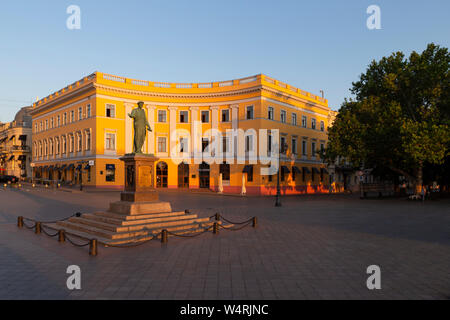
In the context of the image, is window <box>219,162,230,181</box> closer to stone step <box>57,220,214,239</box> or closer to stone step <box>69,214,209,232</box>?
stone step <box>69,214,209,232</box>

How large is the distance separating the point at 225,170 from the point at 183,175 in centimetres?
671

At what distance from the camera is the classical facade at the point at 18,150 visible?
6294cm

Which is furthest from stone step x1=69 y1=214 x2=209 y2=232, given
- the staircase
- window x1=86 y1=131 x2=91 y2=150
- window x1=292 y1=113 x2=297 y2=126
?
window x1=292 y1=113 x2=297 y2=126

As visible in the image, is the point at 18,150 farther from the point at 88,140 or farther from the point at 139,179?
the point at 139,179

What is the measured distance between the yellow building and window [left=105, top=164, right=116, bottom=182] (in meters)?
0.13

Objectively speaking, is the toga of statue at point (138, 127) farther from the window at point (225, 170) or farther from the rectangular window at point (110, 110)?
the rectangular window at point (110, 110)

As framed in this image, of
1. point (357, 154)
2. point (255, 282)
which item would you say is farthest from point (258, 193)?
point (255, 282)

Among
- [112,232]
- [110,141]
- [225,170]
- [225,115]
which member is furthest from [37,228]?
[225,115]

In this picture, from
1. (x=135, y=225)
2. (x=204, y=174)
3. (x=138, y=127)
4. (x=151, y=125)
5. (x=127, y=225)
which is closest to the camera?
(x=127, y=225)

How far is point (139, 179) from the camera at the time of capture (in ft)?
42.6

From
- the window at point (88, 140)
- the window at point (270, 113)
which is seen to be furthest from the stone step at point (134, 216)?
the window at point (88, 140)

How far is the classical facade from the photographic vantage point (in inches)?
2478

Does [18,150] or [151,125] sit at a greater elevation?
[151,125]
